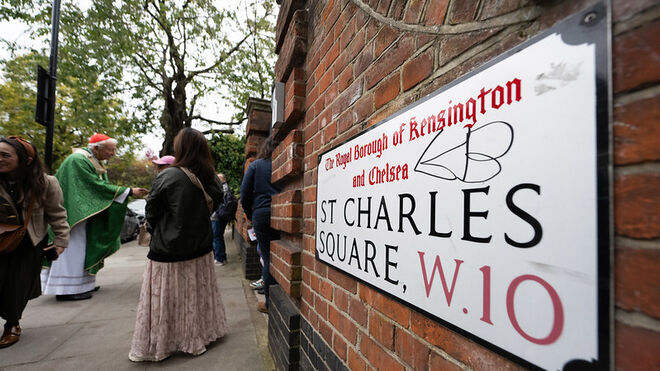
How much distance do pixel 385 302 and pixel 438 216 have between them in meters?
0.38

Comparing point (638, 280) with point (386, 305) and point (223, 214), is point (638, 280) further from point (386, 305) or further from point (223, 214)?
point (223, 214)

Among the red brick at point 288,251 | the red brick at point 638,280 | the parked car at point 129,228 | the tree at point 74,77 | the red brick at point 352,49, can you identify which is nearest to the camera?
the red brick at point 638,280

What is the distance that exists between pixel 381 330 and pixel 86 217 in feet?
12.7

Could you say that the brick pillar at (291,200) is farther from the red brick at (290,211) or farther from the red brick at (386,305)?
the red brick at (386,305)

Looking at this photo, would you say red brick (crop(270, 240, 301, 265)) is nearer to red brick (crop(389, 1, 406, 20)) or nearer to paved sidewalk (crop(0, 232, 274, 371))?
paved sidewalk (crop(0, 232, 274, 371))

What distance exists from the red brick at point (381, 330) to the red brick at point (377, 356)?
0.09ft

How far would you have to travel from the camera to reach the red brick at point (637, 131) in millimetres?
411

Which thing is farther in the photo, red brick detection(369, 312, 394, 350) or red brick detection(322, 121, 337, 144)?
red brick detection(322, 121, 337, 144)

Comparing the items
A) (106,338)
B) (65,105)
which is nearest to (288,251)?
(106,338)

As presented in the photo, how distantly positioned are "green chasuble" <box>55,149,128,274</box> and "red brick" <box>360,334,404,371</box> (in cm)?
366

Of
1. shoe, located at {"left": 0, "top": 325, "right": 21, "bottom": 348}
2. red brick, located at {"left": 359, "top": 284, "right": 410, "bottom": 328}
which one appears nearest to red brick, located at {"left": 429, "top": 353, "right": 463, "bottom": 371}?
red brick, located at {"left": 359, "top": 284, "right": 410, "bottom": 328}

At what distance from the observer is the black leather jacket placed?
2158 mm

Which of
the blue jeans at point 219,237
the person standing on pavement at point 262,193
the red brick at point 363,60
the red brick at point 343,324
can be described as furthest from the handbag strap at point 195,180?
the blue jeans at point 219,237

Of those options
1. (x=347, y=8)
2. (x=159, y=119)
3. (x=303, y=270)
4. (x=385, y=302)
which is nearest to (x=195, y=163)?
(x=303, y=270)
